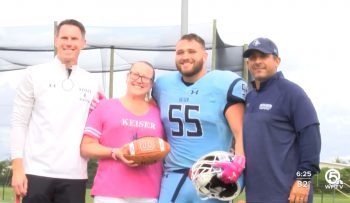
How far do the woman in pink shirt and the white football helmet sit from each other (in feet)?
→ 1.23

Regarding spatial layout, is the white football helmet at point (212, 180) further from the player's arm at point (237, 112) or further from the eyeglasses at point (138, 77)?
the eyeglasses at point (138, 77)

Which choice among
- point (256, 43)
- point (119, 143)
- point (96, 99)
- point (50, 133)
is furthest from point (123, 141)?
point (256, 43)

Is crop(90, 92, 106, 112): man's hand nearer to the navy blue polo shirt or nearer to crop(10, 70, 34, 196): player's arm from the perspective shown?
crop(10, 70, 34, 196): player's arm

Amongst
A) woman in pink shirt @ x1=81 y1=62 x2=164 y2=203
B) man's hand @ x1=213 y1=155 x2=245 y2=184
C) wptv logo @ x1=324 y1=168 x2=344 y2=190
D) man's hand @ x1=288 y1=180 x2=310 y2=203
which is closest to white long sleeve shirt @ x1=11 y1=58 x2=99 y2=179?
woman in pink shirt @ x1=81 y1=62 x2=164 y2=203

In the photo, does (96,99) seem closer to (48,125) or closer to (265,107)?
(48,125)

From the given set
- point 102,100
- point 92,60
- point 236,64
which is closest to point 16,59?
point 92,60

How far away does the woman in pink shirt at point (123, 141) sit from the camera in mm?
4703

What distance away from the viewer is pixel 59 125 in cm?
469

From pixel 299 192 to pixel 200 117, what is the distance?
91 cm

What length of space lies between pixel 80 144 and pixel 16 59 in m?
10.0

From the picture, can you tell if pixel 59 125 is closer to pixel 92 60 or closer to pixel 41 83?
pixel 41 83

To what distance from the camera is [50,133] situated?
4.68 m

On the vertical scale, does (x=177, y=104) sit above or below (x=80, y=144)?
above

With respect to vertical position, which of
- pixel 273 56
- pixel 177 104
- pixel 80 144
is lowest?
pixel 80 144
